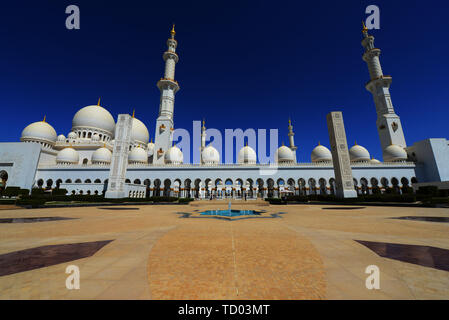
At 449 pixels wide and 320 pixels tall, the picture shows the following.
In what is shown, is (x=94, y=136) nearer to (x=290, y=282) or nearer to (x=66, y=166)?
(x=66, y=166)

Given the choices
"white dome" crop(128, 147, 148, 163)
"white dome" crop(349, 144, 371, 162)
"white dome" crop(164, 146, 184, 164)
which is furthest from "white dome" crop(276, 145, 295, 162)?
"white dome" crop(128, 147, 148, 163)

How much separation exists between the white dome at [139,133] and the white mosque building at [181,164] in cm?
46

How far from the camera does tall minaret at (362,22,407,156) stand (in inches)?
1513

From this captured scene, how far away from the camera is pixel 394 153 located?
35750 mm

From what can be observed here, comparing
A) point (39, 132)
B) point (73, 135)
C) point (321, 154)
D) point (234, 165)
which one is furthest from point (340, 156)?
point (39, 132)

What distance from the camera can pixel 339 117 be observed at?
24.0 metres

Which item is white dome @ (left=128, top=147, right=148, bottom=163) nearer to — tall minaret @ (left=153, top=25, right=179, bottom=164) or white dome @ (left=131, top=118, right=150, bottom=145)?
tall minaret @ (left=153, top=25, right=179, bottom=164)

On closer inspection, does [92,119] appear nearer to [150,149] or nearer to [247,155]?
[150,149]

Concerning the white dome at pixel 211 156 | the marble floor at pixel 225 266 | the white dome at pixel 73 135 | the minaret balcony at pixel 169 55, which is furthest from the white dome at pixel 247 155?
the white dome at pixel 73 135

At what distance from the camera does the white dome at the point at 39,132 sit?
3725 centimetres

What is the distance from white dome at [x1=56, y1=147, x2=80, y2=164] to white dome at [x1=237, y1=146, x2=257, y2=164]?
109 feet

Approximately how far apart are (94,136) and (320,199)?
44241 mm

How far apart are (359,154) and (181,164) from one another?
118 feet

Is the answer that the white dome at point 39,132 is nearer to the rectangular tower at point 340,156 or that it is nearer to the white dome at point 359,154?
the rectangular tower at point 340,156
